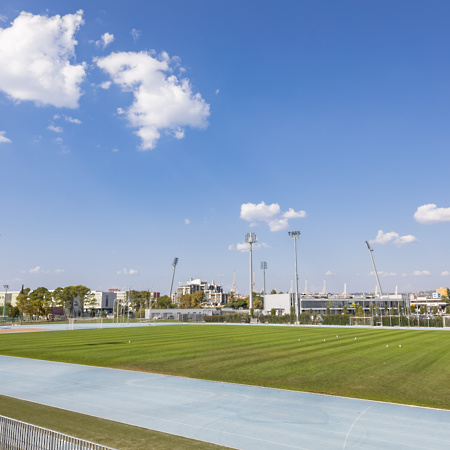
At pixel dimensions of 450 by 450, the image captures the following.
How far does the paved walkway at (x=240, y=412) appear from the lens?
38.8 ft

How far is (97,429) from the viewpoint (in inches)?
498

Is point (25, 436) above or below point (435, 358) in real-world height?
above

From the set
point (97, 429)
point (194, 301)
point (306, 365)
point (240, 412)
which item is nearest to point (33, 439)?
point (97, 429)

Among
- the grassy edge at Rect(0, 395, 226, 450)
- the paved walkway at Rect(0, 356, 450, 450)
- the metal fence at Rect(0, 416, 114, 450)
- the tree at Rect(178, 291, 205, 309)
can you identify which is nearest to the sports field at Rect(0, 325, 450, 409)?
the paved walkway at Rect(0, 356, 450, 450)

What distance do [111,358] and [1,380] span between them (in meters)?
8.61

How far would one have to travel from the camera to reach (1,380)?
20.7 m

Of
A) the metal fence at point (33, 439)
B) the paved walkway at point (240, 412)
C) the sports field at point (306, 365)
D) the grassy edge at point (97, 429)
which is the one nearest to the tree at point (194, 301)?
the sports field at point (306, 365)

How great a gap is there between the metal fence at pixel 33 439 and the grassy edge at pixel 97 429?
2.65 metres

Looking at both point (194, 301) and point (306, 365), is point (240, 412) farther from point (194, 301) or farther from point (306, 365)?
point (194, 301)

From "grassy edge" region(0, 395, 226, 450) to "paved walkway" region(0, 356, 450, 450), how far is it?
18.9 inches

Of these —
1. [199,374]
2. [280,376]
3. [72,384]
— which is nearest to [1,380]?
[72,384]

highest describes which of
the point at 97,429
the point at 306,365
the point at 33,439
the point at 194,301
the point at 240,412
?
the point at 33,439

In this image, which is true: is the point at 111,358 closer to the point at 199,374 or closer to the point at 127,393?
the point at 199,374

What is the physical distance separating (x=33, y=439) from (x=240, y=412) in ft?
25.3
